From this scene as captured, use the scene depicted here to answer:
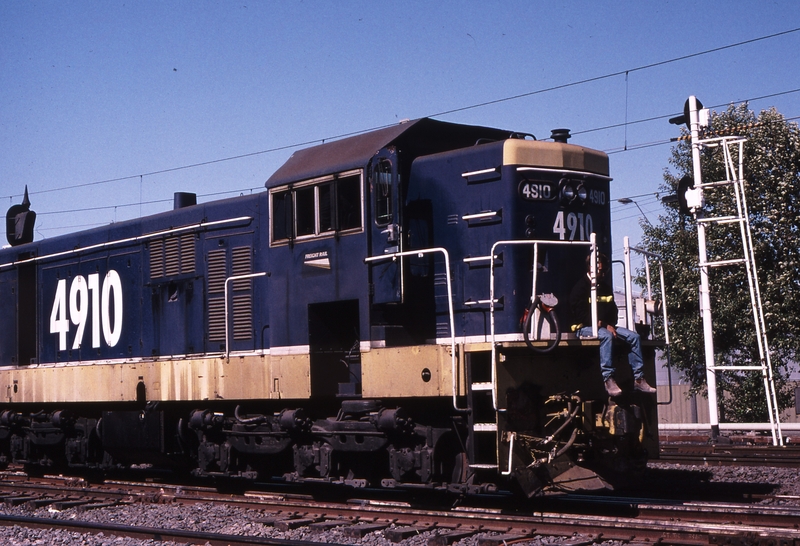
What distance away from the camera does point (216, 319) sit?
1127cm

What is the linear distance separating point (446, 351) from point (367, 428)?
1304mm

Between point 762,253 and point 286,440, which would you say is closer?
point 286,440

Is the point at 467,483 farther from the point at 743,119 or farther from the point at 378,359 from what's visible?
the point at 743,119

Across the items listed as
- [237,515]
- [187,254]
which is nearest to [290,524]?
[237,515]

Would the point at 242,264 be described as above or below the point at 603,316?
above

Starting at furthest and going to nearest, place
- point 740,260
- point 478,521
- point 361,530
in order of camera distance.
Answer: point 740,260 < point 478,521 < point 361,530

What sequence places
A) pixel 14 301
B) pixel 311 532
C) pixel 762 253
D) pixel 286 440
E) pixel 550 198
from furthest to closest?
pixel 762 253, pixel 14 301, pixel 286 440, pixel 550 198, pixel 311 532

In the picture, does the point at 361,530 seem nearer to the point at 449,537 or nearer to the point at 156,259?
the point at 449,537

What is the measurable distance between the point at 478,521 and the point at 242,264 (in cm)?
449

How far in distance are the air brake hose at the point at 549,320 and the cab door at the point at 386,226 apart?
1.33 meters

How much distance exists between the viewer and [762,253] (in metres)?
25.1

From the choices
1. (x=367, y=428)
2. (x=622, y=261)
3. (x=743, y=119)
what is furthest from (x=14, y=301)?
(x=743, y=119)

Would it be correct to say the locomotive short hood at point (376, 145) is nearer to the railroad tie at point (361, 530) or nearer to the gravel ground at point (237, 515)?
the railroad tie at point (361, 530)

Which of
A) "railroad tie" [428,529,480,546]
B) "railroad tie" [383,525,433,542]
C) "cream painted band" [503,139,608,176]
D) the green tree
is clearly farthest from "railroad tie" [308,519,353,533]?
the green tree
